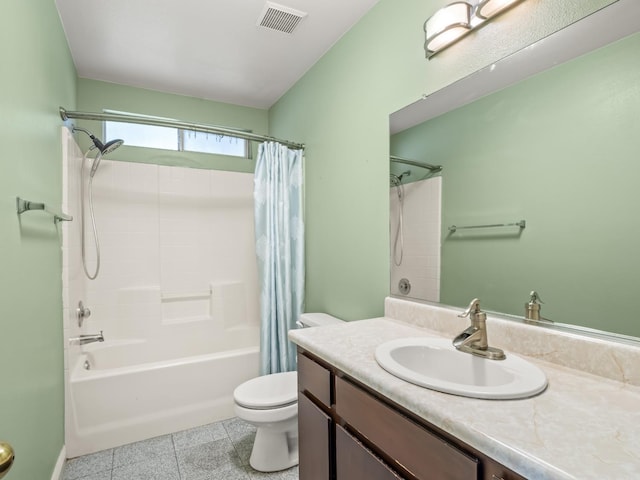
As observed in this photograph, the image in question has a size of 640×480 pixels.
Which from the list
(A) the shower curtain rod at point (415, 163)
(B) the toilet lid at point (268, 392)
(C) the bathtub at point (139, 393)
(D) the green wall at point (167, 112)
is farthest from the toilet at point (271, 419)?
(D) the green wall at point (167, 112)

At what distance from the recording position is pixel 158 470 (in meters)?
1.84

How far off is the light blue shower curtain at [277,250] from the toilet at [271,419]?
0.45 m

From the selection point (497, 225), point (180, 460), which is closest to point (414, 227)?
point (497, 225)

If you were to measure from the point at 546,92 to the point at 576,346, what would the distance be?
0.81 meters

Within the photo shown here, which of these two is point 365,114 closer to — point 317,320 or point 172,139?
point 317,320

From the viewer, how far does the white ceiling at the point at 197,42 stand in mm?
1856

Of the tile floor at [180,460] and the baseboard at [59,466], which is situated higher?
the baseboard at [59,466]

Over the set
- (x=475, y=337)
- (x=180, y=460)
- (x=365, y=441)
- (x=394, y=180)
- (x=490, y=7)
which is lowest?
(x=180, y=460)

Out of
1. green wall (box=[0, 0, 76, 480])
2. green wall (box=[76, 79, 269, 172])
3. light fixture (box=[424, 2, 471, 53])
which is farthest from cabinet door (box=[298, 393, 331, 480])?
green wall (box=[76, 79, 269, 172])

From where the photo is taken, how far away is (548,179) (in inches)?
42.6

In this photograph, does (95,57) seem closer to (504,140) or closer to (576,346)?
(504,140)

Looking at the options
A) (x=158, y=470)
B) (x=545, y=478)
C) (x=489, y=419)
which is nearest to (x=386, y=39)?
(x=489, y=419)

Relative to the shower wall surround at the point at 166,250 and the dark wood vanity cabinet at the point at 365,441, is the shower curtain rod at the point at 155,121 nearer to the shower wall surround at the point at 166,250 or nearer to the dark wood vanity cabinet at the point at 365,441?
the shower wall surround at the point at 166,250

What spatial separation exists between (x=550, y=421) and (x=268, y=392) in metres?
1.54
